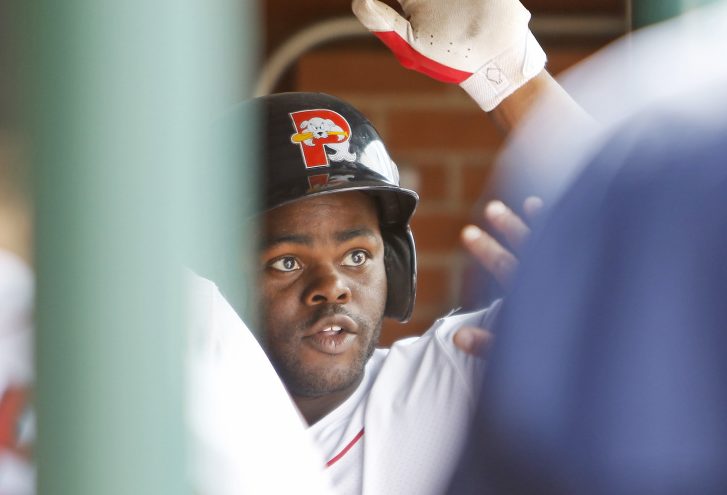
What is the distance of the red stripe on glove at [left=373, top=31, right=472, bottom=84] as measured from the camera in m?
1.00

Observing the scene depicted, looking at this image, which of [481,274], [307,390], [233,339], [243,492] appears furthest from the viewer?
[307,390]

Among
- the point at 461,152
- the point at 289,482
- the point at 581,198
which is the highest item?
the point at 461,152

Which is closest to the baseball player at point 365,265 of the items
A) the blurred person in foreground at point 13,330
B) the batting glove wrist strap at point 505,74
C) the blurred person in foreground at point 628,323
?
the batting glove wrist strap at point 505,74

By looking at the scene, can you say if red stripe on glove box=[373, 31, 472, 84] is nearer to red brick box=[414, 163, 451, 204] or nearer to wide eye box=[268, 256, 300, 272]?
wide eye box=[268, 256, 300, 272]

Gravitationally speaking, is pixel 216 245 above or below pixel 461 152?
below

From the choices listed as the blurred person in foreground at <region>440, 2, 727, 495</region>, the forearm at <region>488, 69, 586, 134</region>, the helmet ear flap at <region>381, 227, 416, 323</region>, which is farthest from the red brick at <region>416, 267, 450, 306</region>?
the blurred person in foreground at <region>440, 2, 727, 495</region>

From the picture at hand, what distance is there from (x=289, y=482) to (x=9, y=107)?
233 millimetres

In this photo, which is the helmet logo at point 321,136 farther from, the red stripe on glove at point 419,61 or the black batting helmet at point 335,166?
the red stripe on glove at point 419,61

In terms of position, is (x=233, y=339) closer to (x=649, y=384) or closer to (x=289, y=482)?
(x=289, y=482)

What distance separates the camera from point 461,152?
3033 millimetres

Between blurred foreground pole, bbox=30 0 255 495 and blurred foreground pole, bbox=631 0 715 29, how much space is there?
0.90 feet

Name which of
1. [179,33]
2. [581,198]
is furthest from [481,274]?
[179,33]

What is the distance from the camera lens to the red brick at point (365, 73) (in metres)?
2.95

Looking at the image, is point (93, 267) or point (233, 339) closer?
point (93, 267)
